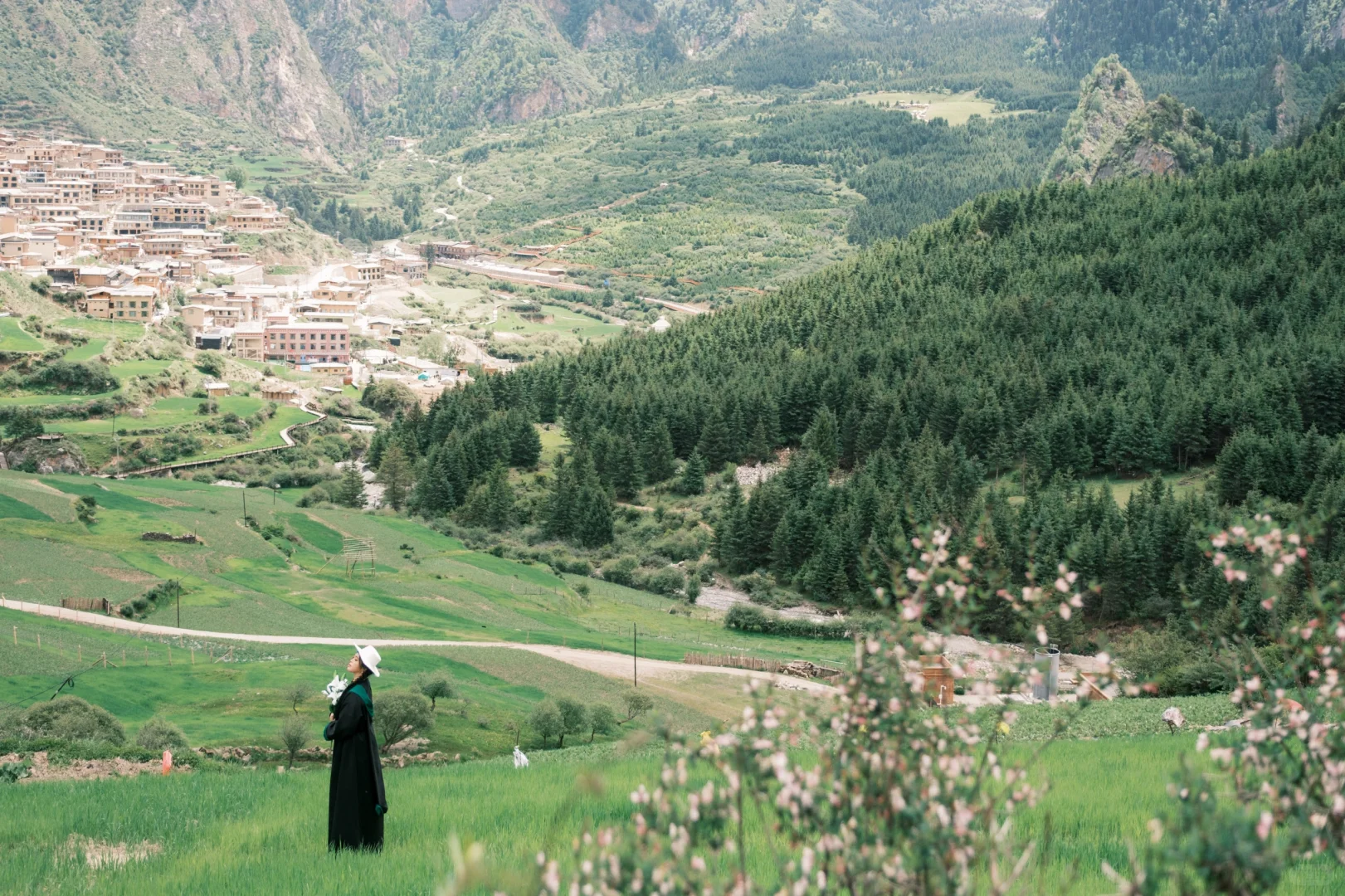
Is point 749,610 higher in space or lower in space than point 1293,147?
lower

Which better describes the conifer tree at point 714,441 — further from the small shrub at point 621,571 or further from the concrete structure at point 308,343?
the concrete structure at point 308,343

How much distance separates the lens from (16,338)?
126688mm

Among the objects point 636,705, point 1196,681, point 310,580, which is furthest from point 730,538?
point 1196,681

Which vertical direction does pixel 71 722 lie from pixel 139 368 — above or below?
above

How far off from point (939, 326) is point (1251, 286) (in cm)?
2555

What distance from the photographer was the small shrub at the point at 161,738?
34.4 metres

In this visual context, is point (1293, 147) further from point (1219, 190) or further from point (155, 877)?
point (155, 877)

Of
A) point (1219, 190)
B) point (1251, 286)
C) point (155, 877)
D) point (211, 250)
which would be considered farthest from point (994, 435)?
point (211, 250)

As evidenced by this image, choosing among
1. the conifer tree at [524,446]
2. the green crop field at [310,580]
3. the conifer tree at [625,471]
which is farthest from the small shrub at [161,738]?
the conifer tree at [524,446]

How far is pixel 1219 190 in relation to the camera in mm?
141500

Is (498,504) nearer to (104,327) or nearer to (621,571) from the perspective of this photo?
(621,571)

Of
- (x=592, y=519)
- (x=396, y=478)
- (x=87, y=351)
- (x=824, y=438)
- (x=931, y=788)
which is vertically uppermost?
(x=931, y=788)

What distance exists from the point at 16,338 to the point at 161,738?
103 m

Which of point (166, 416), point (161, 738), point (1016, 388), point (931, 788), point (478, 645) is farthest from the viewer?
point (166, 416)
